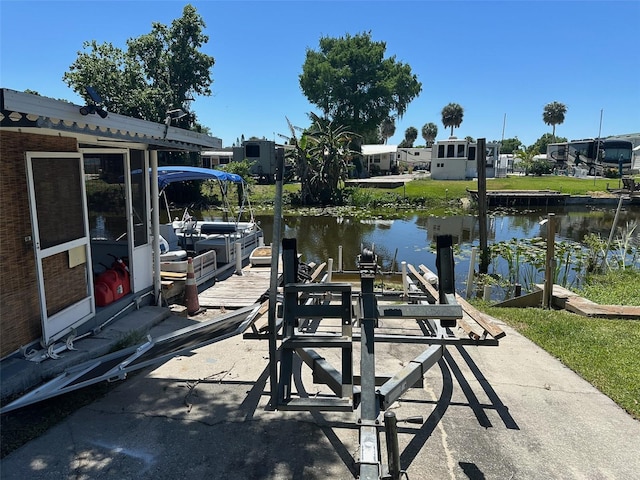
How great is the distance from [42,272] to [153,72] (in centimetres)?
3540

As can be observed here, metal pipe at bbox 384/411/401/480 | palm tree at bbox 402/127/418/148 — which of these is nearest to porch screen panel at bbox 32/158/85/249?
metal pipe at bbox 384/411/401/480

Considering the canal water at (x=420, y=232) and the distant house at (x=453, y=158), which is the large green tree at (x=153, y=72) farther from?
the distant house at (x=453, y=158)

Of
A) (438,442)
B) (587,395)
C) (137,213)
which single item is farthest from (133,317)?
(587,395)

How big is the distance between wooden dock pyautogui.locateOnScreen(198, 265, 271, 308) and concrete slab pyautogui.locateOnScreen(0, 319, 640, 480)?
8.41 ft

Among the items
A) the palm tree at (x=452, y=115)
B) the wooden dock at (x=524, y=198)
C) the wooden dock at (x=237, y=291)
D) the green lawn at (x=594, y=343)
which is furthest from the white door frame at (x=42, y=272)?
the palm tree at (x=452, y=115)

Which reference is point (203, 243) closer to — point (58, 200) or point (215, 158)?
point (58, 200)

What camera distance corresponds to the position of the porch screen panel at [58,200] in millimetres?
4934

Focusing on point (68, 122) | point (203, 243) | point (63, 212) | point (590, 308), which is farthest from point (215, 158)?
point (68, 122)

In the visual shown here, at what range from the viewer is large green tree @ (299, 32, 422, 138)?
51594mm

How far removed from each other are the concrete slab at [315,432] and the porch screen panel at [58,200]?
1945mm

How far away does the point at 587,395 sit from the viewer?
474cm

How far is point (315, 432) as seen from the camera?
4.00 metres

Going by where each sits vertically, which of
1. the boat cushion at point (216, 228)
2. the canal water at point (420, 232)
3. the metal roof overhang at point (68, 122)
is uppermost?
the metal roof overhang at point (68, 122)

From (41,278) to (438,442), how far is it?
14.7 ft
